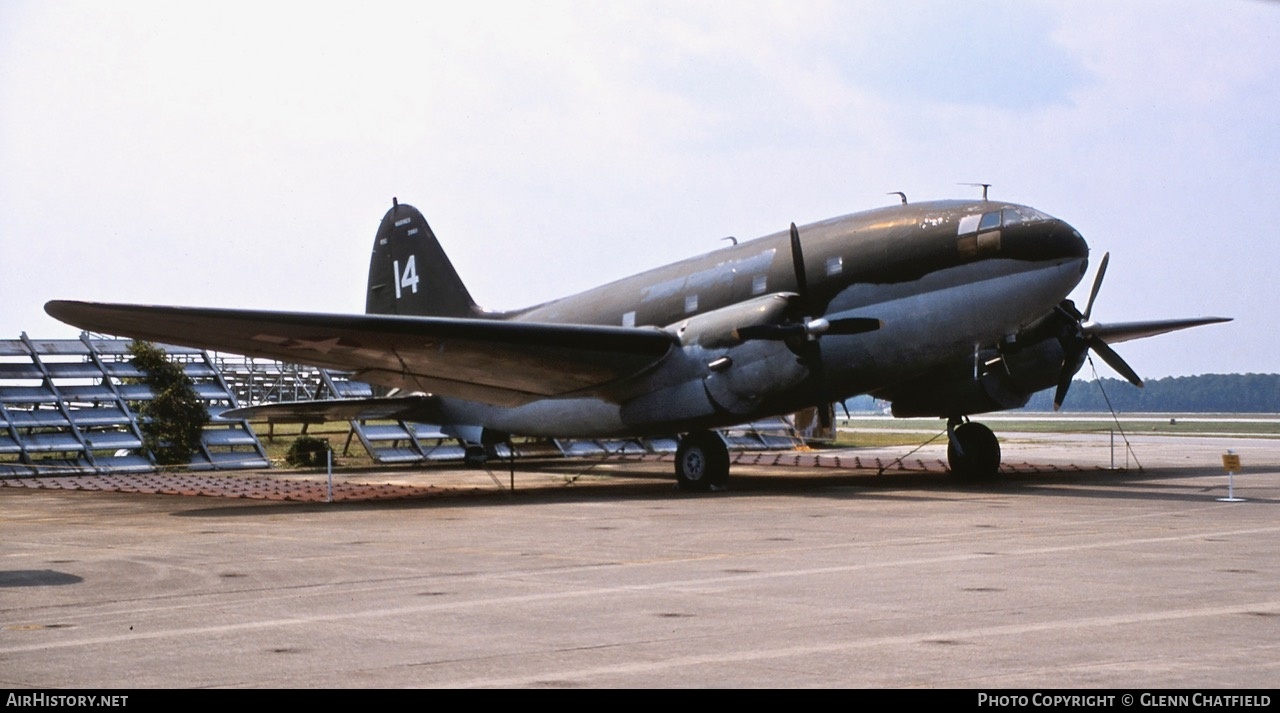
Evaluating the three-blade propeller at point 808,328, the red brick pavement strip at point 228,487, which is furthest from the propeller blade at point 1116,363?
the red brick pavement strip at point 228,487

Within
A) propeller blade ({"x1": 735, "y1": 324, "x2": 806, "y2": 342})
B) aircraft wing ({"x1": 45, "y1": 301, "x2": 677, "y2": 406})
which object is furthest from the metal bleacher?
propeller blade ({"x1": 735, "y1": 324, "x2": 806, "y2": 342})

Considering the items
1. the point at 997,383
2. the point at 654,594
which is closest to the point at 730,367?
the point at 997,383

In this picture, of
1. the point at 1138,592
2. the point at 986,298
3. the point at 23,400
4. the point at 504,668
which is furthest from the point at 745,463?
the point at 504,668

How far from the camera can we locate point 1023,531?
1594 cm

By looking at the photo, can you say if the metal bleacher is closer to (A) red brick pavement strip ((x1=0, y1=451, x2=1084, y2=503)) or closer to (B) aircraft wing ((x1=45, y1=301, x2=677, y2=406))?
(A) red brick pavement strip ((x1=0, y1=451, x2=1084, y2=503))

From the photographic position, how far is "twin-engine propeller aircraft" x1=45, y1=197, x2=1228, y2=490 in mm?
22062

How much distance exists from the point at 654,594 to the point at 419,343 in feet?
44.8

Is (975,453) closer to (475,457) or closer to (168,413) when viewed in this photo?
(475,457)

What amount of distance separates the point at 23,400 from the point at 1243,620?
Result: 1336 inches

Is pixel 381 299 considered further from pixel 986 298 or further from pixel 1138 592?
pixel 1138 592

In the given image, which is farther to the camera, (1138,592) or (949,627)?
(1138,592)

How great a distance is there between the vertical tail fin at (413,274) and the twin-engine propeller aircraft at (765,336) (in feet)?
17.9

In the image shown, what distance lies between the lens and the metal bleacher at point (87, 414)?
117ft

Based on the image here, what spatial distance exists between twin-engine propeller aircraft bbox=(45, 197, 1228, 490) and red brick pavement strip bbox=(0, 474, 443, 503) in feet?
7.83
